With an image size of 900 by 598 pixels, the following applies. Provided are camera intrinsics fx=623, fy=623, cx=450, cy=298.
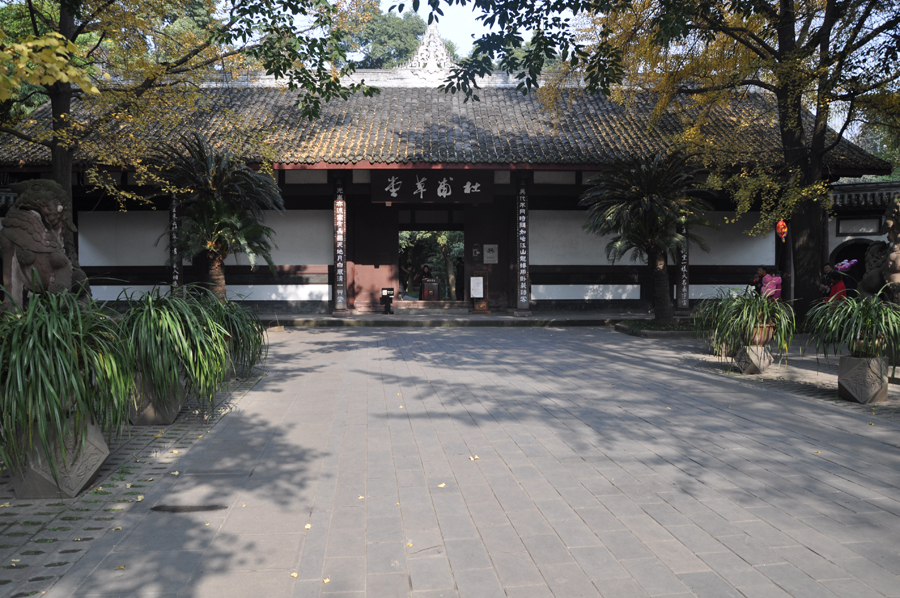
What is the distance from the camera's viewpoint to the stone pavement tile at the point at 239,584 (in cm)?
245

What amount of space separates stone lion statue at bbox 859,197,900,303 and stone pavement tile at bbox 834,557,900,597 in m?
5.07

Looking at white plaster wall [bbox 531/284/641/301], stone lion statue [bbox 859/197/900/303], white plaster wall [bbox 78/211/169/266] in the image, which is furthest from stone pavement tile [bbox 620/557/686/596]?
white plaster wall [bbox 78/211/169/266]

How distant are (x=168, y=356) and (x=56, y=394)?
1472 mm

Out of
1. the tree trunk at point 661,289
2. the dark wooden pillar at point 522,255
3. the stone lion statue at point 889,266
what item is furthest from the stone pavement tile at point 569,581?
the dark wooden pillar at point 522,255

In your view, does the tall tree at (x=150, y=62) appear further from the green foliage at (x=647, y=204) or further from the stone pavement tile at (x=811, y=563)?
the stone pavement tile at (x=811, y=563)

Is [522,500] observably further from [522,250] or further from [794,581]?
[522,250]

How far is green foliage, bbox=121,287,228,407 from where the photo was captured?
187 inches

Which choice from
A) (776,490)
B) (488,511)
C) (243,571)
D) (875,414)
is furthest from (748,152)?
(243,571)

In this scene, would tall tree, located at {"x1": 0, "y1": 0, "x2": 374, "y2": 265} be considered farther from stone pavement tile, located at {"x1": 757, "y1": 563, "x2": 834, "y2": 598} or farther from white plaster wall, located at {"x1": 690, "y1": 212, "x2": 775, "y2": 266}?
white plaster wall, located at {"x1": 690, "y1": 212, "x2": 775, "y2": 266}

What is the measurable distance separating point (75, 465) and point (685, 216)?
1030cm

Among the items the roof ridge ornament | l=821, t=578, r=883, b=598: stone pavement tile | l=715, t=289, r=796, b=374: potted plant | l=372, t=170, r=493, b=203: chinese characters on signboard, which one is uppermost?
the roof ridge ornament

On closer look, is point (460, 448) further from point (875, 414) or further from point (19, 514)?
point (875, 414)

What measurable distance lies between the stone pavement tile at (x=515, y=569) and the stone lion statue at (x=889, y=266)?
5967 mm

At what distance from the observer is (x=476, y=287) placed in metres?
14.8
